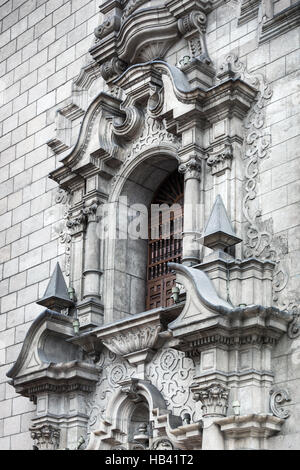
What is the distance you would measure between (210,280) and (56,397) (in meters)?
4.21

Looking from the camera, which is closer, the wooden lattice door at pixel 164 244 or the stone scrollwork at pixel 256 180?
the stone scrollwork at pixel 256 180

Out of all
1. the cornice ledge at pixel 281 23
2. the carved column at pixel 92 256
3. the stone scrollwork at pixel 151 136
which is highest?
the cornice ledge at pixel 281 23

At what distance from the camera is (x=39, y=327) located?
1781 cm

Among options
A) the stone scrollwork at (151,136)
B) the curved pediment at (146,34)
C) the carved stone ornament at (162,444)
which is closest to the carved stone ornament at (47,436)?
the carved stone ornament at (162,444)

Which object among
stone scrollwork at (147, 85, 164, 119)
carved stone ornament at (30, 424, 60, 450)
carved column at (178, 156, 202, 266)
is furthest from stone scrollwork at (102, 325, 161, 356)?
stone scrollwork at (147, 85, 164, 119)

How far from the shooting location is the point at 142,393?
53.8 ft

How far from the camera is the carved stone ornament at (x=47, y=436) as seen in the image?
685 inches

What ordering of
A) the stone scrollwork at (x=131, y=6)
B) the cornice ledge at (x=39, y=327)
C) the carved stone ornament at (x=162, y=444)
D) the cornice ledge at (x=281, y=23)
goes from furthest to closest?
the stone scrollwork at (x=131, y=6) → the cornice ledge at (x=39, y=327) → the cornice ledge at (x=281, y=23) → the carved stone ornament at (x=162, y=444)

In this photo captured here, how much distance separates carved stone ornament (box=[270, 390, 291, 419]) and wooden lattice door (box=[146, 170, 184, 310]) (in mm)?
3556

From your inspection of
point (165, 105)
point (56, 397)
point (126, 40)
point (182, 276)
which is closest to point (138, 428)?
point (56, 397)

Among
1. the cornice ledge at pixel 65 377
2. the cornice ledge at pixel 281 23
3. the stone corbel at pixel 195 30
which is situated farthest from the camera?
the stone corbel at pixel 195 30

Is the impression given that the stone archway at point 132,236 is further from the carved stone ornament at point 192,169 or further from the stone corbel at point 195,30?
the stone corbel at point 195,30

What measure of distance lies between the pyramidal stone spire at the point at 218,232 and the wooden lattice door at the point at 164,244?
2383 mm

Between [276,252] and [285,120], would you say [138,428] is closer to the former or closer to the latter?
[276,252]
